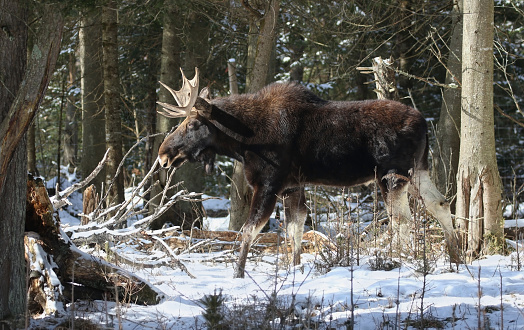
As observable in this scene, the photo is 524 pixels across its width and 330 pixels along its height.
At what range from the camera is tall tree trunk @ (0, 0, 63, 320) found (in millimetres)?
4215

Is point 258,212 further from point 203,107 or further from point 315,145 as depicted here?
point 203,107

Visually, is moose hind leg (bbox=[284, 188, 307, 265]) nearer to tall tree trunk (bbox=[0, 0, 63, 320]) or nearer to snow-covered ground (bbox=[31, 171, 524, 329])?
snow-covered ground (bbox=[31, 171, 524, 329])

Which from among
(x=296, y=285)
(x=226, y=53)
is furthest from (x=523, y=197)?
(x=296, y=285)

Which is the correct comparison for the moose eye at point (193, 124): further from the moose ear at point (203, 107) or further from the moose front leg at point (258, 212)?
the moose front leg at point (258, 212)

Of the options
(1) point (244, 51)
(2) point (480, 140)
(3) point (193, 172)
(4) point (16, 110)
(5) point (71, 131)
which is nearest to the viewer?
(4) point (16, 110)

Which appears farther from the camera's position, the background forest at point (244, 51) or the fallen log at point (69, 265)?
the background forest at point (244, 51)

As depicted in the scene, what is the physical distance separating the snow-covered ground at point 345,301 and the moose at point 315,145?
2.87ft

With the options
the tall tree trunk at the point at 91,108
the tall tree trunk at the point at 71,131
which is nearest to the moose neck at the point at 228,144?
the tall tree trunk at the point at 91,108

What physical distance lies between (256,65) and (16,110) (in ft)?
21.4

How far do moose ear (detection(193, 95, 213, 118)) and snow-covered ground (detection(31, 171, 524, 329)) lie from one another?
201 cm

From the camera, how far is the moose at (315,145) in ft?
23.4

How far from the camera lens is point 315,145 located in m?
7.28

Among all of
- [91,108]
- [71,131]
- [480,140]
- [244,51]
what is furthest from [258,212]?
[71,131]

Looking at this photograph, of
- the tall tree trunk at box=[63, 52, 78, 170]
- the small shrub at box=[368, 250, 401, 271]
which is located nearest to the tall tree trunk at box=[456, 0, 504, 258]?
the small shrub at box=[368, 250, 401, 271]
